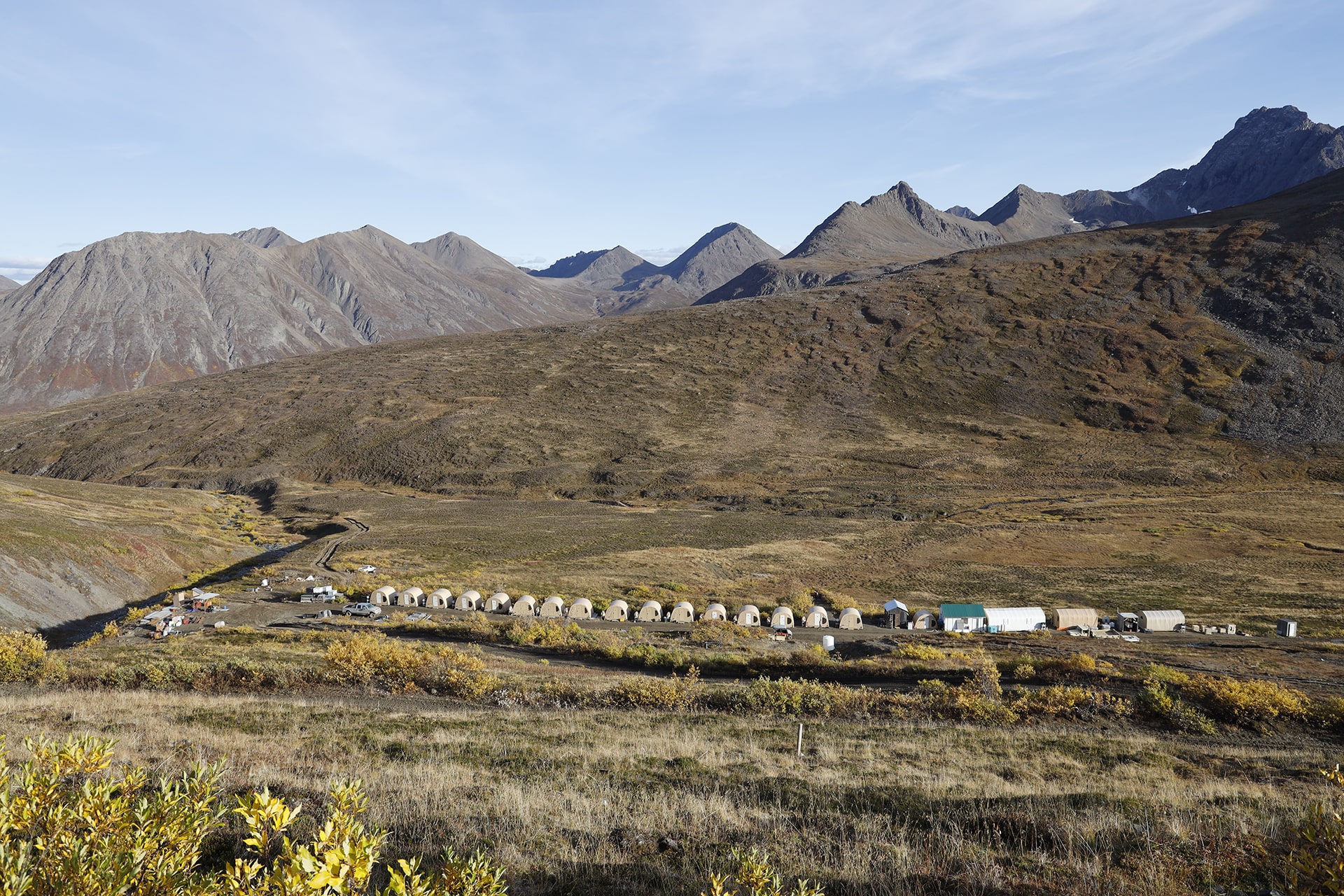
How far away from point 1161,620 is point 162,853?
51.3 metres

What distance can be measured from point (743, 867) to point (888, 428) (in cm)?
12030

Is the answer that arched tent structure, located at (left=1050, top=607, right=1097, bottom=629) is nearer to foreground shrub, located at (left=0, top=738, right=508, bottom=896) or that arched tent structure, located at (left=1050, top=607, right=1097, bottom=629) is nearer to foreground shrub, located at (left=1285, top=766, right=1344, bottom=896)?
foreground shrub, located at (left=1285, top=766, right=1344, bottom=896)

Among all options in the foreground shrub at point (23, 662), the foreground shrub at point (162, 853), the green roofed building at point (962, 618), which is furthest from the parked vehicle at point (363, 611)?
the foreground shrub at point (162, 853)

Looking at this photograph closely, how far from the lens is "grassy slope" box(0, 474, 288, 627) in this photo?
40.6 m

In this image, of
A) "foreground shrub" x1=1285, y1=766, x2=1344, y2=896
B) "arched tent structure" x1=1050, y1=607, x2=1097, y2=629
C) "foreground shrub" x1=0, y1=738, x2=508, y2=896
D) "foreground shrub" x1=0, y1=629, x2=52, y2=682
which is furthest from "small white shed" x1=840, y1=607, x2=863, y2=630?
"foreground shrub" x1=0, y1=738, x2=508, y2=896

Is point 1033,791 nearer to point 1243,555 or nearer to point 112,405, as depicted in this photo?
point 1243,555

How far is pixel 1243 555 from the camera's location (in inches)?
2475

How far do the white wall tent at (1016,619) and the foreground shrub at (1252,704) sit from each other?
23.1m

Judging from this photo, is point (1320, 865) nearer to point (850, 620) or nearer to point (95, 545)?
point (850, 620)

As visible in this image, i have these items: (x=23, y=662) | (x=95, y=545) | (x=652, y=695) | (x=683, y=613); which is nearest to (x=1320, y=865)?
(x=652, y=695)

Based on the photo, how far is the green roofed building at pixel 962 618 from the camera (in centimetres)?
4259

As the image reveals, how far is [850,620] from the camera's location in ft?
143

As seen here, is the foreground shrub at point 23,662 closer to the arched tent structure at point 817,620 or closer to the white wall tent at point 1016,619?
the arched tent structure at point 817,620

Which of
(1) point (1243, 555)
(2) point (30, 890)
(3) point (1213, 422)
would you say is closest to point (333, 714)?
(2) point (30, 890)
